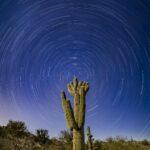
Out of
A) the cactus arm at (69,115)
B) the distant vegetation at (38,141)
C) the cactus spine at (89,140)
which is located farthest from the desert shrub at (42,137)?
the cactus arm at (69,115)

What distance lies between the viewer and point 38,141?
33.4 meters

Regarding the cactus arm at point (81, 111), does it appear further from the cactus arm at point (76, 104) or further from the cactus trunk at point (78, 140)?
the cactus trunk at point (78, 140)

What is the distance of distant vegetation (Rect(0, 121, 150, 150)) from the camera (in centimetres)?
2788

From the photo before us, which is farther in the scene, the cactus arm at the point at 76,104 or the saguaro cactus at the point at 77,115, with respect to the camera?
the cactus arm at the point at 76,104

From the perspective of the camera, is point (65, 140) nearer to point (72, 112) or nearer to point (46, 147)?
point (46, 147)

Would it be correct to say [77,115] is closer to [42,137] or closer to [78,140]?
[78,140]

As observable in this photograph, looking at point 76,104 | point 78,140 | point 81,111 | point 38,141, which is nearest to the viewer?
point 81,111

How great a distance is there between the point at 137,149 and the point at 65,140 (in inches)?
303

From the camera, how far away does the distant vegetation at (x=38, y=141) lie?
27878 millimetres

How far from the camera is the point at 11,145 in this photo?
26.2 meters

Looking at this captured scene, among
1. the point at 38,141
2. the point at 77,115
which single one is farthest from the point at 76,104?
the point at 38,141

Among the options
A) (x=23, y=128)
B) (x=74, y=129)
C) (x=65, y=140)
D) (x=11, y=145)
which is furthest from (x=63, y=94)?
(x=23, y=128)

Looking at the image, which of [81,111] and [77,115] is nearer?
[81,111]

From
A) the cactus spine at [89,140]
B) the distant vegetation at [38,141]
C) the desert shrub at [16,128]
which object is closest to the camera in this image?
the cactus spine at [89,140]
